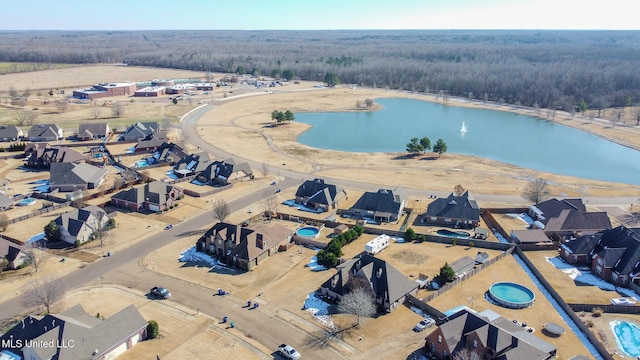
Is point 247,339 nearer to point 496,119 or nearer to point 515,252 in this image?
point 515,252

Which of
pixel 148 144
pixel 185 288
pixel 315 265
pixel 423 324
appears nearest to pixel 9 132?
pixel 148 144

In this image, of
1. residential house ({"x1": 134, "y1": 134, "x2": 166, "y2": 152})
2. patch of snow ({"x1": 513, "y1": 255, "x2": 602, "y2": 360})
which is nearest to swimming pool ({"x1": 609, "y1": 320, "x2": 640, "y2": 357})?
patch of snow ({"x1": 513, "y1": 255, "x2": 602, "y2": 360})

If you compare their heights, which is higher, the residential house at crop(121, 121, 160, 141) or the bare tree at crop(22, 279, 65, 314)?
the residential house at crop(121, 121, 160, 141)

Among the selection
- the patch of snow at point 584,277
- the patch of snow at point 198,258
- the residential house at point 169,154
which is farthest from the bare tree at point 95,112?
the patch of snow at point 584,277

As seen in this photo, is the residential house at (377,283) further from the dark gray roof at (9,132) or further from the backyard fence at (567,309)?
the dark gray roof at (9,132)

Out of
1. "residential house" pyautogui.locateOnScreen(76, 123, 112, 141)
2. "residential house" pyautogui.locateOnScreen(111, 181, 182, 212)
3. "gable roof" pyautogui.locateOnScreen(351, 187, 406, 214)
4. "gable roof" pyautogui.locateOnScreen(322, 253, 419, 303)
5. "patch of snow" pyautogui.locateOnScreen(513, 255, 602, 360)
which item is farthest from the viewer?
"residential house" pyautogui.locateOnScreen(76, 123, 112, 141)

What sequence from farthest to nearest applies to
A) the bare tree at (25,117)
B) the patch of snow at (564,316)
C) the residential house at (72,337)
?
the bare tree at (25,117), the patch of snow at (564,316), the residential house at (72,337)

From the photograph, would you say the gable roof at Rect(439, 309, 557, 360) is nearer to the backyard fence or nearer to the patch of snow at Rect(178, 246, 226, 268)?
the backyard fence
